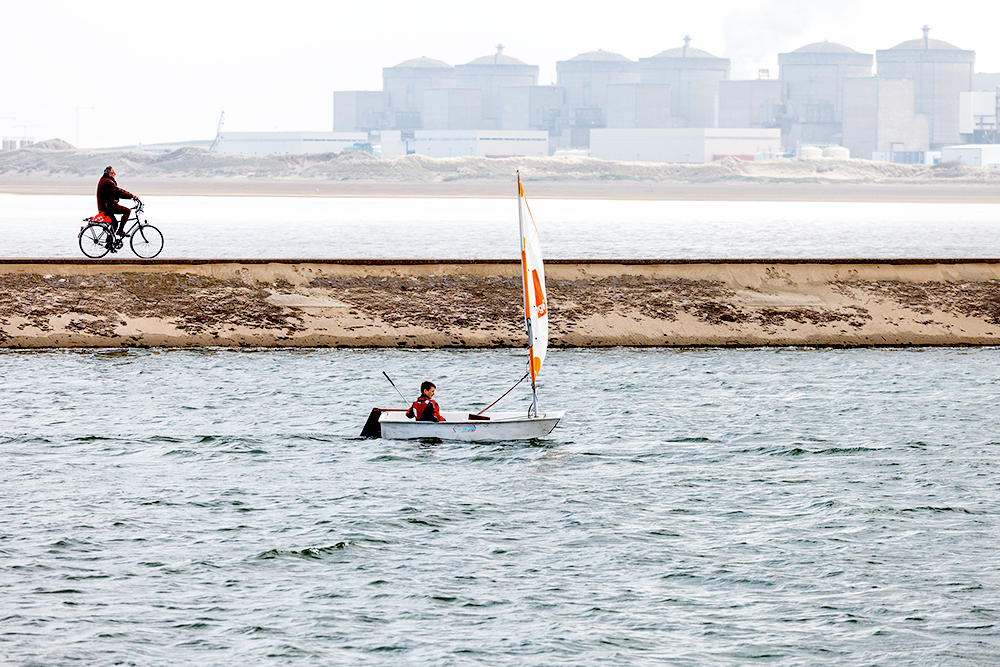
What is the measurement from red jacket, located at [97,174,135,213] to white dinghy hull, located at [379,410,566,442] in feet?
54.8

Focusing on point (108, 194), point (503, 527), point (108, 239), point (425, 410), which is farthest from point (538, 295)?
point (108, 239)

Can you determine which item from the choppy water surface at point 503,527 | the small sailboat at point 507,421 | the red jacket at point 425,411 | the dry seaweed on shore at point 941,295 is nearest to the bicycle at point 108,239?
the choppy water surface at point 503,527

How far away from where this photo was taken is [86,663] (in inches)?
466

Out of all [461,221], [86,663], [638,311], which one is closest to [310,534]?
[86,663]

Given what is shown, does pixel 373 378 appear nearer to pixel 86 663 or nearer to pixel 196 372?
pixel 196 372

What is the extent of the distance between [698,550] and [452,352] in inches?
745

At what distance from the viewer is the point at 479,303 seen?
36000 millimetres

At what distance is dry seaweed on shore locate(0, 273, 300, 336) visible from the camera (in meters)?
34.2

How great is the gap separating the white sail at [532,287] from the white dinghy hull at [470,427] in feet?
2.65

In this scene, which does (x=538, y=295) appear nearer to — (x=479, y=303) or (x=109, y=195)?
(x=479, y=303)

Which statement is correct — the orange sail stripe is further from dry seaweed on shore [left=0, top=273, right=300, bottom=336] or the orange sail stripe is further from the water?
the water

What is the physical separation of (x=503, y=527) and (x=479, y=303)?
1973cm

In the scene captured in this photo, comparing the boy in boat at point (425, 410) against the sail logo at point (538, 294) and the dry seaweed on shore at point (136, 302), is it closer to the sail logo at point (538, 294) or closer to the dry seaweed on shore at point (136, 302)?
the sail logo at point (538, 294)

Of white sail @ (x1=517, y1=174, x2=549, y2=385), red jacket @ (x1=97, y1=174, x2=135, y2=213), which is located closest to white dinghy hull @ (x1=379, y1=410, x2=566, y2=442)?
white sail @ (x1=517, y1=174, x2=549, y2=385)
